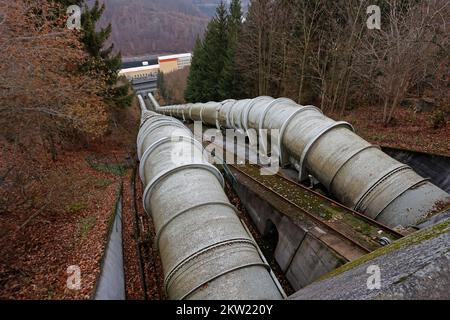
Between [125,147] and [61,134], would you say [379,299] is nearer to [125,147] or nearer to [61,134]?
[61,134]

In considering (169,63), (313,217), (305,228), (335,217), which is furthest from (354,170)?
(169,63)

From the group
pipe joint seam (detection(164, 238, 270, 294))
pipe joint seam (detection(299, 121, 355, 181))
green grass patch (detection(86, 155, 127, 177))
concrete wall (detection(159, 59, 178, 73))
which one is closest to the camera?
pipe joint seam (detection(164, 238, 270, 294))

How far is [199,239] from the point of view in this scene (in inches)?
237

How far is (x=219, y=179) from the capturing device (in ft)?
27.5

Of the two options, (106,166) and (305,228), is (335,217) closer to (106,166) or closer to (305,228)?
(305,228)

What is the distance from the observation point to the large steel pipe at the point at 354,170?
8.33 meters

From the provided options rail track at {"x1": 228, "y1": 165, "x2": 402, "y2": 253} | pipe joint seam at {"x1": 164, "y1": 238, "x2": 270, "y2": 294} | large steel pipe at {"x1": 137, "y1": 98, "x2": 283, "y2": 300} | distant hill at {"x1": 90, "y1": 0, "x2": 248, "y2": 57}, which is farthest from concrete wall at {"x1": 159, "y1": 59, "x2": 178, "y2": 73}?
pipe joint seam at {"x1": 164, "y1": 238, "x2": 270, "y2": 294}

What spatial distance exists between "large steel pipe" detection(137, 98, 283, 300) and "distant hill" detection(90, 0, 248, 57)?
14135cm

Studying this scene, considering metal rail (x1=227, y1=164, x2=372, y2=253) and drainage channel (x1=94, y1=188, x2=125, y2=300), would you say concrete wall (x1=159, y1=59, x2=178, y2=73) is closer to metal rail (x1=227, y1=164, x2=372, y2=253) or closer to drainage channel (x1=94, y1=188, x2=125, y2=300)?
metal rail (x1=227, y1=164, x2=372, y2=253)

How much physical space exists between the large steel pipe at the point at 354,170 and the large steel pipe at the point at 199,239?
4.41 m

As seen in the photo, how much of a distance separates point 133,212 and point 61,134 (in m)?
10.6

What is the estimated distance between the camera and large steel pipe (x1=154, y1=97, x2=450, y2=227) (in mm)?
8328

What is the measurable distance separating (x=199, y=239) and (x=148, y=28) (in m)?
180

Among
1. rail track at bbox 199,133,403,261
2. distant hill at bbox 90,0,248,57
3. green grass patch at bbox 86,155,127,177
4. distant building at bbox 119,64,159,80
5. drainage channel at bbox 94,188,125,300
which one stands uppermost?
distant hill at bbox 90,0,248,57
